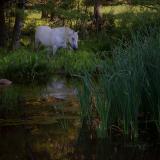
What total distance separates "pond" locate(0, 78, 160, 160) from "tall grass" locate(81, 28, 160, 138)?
27cm

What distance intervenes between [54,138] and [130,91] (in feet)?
3.93

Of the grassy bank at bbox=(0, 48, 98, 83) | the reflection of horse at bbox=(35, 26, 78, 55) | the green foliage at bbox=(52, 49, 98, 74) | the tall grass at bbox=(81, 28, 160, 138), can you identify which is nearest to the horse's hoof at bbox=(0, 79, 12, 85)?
the grassy bank at bbox=(0, 48, 98, 83)

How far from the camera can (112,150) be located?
23.2 feet

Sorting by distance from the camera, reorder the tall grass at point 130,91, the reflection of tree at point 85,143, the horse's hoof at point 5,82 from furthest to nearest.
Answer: the horse's hoof at point 5,82, the tall grass at point 130,91, the reflection of tree at point 85,143

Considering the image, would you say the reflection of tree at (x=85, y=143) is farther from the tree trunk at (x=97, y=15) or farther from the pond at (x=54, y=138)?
the tree trunk at (x=97, y=15)

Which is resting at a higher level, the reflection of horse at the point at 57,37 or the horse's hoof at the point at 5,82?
the reflection of horse at the point at 57,37

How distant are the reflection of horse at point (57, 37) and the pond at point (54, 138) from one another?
709cm

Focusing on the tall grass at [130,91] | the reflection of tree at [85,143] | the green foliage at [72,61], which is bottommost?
the green foliage at [72,61]

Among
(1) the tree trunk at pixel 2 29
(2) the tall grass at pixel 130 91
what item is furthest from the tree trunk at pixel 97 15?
(2) the tall grass at pixel 130 91

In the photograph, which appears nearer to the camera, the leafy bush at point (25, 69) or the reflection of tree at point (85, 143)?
the reflection of tree at point (85, 143)

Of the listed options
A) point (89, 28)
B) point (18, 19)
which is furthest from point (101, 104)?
point (89, 28)

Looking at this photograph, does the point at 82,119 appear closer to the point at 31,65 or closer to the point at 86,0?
the point at 31,65

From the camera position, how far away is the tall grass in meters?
7.17

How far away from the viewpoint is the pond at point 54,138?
6.88m
